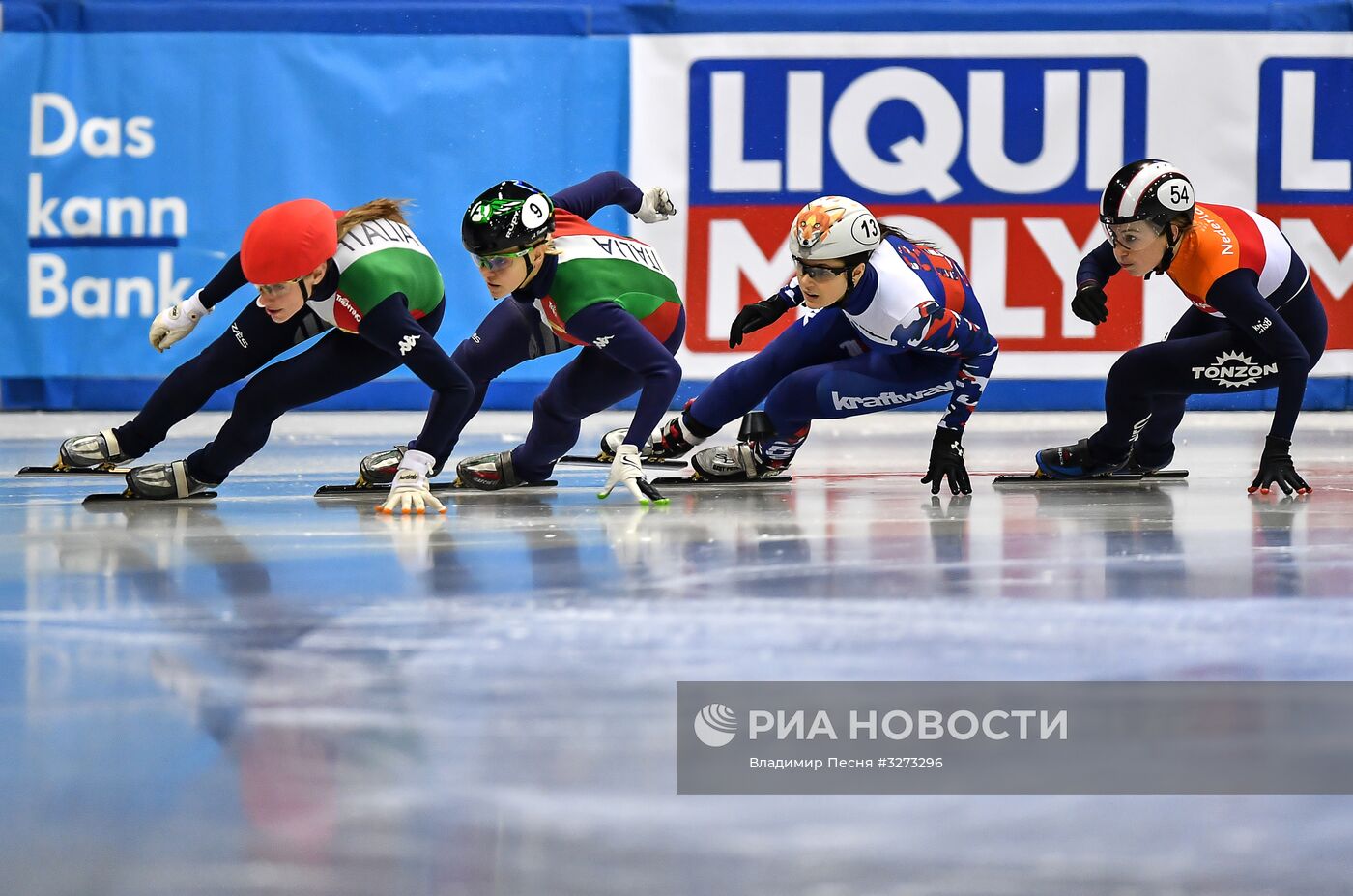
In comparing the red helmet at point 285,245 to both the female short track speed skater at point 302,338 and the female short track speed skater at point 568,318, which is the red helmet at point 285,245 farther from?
the female short track speed skater at point 568,318

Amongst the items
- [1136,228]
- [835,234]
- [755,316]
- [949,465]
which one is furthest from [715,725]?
[1136,228]

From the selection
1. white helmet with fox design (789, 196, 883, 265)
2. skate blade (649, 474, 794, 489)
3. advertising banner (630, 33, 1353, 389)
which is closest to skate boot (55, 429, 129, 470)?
skate blade (649, 474, 794, 489)

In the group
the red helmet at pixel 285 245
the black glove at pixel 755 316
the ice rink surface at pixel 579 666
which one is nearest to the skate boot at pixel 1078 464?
the ice rink surface at pixel 579 666

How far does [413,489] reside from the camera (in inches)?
181

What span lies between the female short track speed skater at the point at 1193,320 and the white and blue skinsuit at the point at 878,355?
0.41 m

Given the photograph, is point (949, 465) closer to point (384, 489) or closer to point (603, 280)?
point (603, 280)

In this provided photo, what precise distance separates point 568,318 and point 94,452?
181 centimetres

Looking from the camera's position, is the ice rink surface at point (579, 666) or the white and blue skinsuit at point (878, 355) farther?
the white and blue skinsuit at point (878, 355)

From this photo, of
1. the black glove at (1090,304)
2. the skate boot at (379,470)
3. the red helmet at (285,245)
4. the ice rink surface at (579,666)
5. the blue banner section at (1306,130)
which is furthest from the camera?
the blue banner section at (1306,130)

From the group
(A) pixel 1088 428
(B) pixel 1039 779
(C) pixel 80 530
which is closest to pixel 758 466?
(C) pixel 80 530

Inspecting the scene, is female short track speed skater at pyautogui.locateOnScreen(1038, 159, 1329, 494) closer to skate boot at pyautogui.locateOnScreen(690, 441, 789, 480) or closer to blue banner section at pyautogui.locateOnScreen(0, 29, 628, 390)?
skate boot at pyautogui.locateOnScreen(690, 441, 789, 480)

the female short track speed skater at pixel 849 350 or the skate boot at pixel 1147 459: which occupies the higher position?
the female short track speed skater at pixel 849 350

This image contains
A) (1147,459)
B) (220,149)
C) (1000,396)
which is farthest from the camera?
(1000,396)

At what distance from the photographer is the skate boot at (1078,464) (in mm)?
5598
